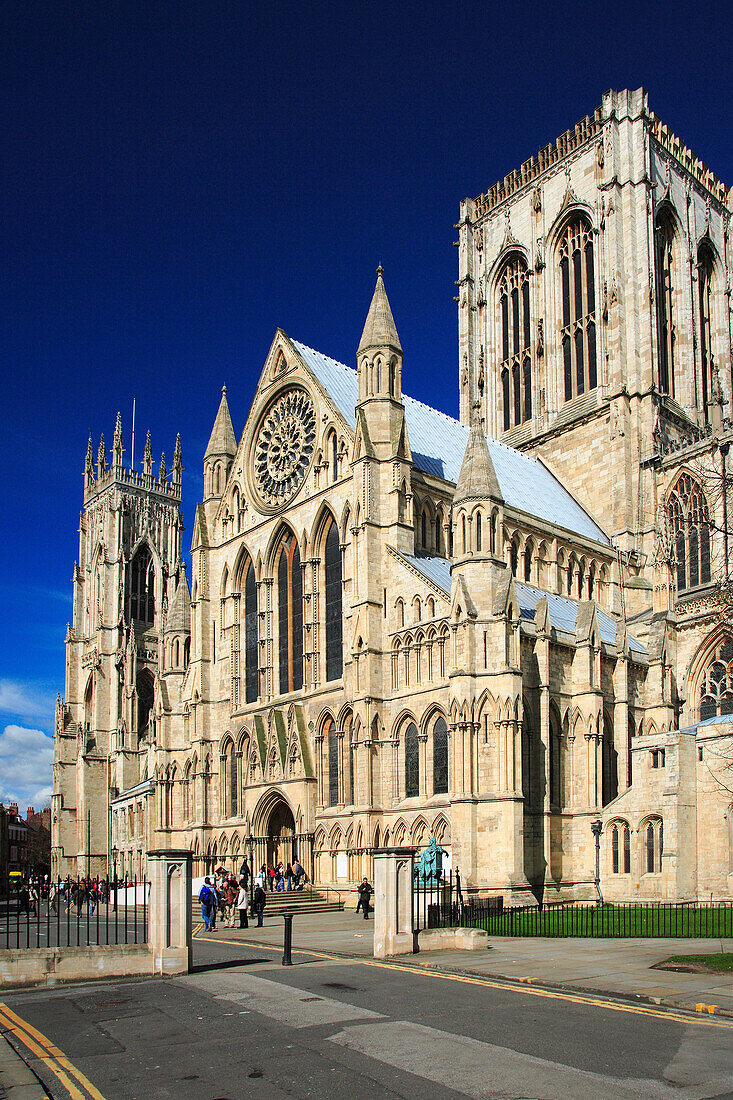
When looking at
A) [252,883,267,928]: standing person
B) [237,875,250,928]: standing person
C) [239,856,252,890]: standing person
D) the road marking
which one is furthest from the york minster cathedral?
the road marking

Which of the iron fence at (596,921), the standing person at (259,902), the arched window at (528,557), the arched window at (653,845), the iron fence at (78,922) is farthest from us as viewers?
the arched window at (528,557)

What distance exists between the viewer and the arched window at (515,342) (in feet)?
205

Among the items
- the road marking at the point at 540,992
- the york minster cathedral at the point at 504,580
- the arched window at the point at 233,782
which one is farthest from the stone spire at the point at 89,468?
the road marking at the point at 540,992

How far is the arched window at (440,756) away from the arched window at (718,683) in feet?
43.1

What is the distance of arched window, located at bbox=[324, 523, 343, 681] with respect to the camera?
1569 inches

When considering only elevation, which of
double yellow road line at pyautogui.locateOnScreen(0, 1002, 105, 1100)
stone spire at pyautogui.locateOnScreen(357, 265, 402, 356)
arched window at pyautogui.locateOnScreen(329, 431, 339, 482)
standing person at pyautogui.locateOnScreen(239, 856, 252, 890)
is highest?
stone spire at pyautogui.locateOnScreen(357, 265, 402, 356)

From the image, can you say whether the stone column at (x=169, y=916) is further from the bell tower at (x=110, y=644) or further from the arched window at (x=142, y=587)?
the arched window at (x=142, y=587)

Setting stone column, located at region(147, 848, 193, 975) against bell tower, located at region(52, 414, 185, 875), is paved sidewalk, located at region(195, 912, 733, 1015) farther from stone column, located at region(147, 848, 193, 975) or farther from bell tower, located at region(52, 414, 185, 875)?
bell tower, located at region(52, 414, 185, 875)

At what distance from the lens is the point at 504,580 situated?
34750 millimetres

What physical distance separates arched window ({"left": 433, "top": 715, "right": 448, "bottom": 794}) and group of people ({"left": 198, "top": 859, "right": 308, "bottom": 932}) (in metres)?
6.55

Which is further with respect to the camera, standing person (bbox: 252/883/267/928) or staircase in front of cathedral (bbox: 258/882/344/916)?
staircase in front of cathedral (bbox: 258/882/344/916)

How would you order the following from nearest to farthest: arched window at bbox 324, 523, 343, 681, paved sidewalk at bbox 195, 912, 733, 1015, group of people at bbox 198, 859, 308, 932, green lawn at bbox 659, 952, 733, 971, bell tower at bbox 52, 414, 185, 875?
paved sidewalk at bbox 195, 912, 733, 1015, green lawn at bbox 659, 952, 733, 971, group of people at bbox 198, 859, 308, 932, arched window at bbox 324, 523, 343, 681, bell tower at bbox 52, 414, 185, 875

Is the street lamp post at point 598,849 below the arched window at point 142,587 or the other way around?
below

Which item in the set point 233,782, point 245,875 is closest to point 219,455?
point 233,782
